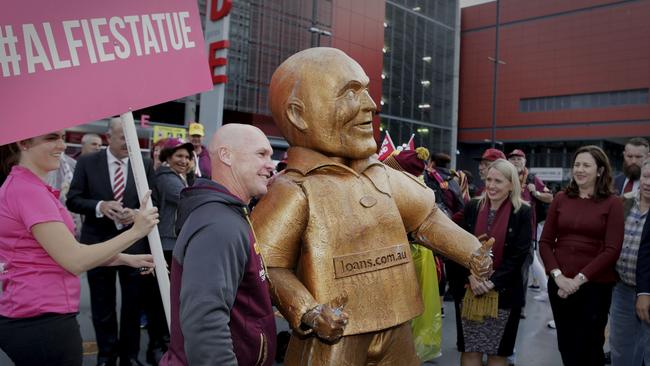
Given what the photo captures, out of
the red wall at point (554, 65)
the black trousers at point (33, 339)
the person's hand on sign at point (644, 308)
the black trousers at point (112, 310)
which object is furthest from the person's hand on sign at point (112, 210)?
the red wall at point (554, 65)

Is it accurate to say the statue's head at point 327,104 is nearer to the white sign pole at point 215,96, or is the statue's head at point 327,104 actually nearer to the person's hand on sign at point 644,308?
the person's hand on sign at point 644,308

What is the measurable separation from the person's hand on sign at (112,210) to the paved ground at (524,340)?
146 cm

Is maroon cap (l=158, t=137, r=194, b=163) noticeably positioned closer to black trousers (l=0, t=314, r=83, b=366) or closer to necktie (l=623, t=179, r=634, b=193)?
black trousers (l=0, t=314, r=83, b=366)

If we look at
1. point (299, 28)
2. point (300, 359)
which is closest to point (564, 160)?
point (299, 28)

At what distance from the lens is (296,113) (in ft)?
7.32

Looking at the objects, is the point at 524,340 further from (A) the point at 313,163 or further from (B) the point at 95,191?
(B) the point at 95,191

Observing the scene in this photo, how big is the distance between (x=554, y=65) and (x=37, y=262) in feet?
114

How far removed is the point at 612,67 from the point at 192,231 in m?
34.5

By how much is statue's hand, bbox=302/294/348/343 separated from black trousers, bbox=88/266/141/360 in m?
2.36

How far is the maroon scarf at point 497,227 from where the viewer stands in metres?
3.48

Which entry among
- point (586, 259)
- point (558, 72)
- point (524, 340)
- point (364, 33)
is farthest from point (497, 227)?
point (558, 72)

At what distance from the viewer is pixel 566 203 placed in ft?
11.5

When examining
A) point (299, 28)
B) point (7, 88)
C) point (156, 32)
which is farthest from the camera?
point (299, 28)

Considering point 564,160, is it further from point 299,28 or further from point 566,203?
point 566,203
